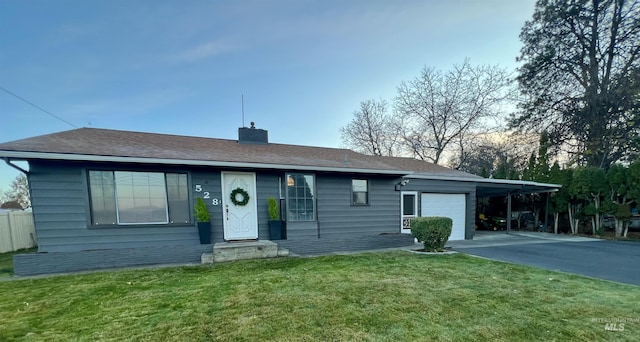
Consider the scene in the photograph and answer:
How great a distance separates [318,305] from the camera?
3211 millimetres

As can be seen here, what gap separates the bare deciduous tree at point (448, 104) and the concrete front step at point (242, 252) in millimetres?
16252

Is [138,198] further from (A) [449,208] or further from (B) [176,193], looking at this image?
(A) [449,208]

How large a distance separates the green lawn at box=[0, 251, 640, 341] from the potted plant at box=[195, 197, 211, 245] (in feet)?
4.03

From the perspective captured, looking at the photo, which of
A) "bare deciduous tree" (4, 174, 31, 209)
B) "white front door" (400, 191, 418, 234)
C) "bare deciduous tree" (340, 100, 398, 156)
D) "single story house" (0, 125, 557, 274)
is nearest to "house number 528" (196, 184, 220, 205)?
"single story house" (0, 125, 557, 274)

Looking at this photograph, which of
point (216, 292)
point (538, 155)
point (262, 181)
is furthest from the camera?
point (538, 155)

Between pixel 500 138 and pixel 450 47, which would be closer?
pixel 450 47

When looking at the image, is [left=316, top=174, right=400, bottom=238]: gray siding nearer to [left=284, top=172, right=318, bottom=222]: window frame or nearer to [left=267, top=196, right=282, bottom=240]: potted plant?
[left=284, top=172, right=318, bottom=222]: window frame

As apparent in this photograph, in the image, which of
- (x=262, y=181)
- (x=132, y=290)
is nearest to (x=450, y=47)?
(x=262, y=181)

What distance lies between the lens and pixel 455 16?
31.5ft

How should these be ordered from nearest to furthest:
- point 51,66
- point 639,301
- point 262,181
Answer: point 639,301, point 262,181, point 51,66

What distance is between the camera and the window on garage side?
8195mm

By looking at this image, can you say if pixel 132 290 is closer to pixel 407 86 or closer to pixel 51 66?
pixel 51 66

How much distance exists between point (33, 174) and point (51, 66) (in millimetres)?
6092

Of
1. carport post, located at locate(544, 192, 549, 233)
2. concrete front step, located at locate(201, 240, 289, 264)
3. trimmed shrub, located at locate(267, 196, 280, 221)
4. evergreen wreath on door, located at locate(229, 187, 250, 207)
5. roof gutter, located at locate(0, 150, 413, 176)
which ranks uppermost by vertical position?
roof gutter, located at locate(0, 150, 413, 176)
